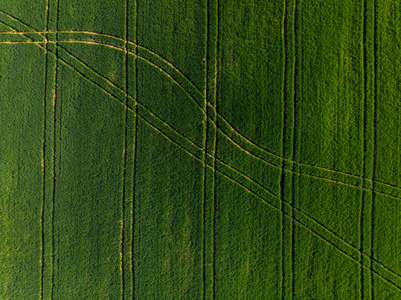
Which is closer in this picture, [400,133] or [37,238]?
[400,133]

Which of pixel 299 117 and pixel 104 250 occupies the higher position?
pixel 299 117

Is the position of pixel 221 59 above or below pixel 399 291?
above

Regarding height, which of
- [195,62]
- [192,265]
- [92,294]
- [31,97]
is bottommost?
[92,294]

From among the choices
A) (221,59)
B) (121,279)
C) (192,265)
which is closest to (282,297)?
(192,265)

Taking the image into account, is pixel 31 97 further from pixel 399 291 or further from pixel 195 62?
pixel 399 291

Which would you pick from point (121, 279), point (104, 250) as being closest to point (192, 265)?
point (121, 279)

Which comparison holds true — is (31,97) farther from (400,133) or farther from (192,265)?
(400,133)
